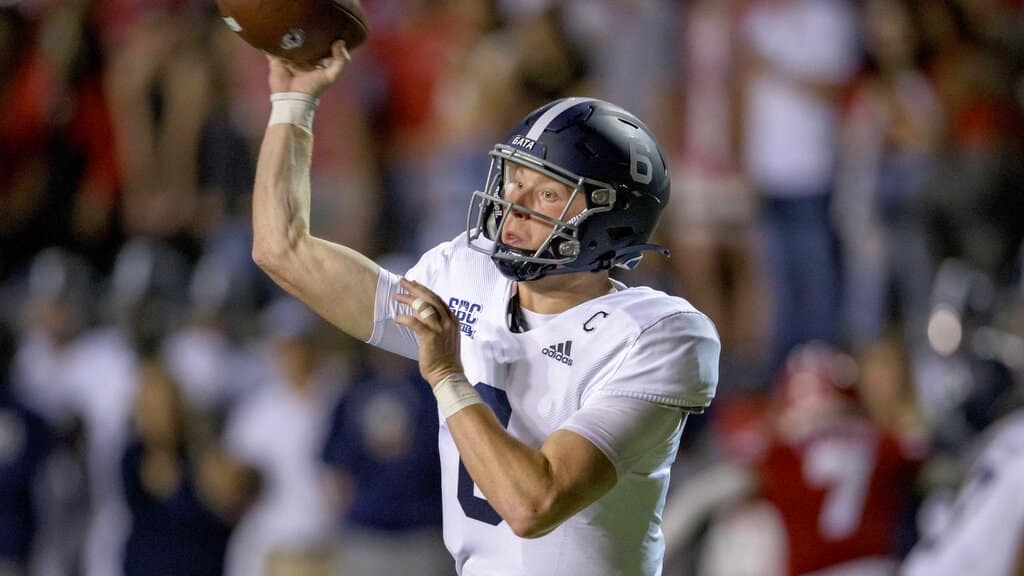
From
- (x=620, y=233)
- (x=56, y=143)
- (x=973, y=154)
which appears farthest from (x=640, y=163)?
(x=56, y=143)

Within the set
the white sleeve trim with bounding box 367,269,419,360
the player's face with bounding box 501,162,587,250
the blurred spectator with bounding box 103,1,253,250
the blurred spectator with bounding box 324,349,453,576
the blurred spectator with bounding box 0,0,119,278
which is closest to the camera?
the player's face with bounding box 501,162,587,250

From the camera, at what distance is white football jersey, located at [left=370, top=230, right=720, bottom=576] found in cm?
266

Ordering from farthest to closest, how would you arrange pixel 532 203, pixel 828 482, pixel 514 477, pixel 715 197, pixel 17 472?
pixel 17 472
pixel 715 197
pixel 828 482
pixel 532 203
pixel 514 477

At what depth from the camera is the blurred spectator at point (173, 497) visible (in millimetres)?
6363

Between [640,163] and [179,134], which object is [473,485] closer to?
[640,163]

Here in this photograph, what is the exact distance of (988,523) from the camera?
4.30m

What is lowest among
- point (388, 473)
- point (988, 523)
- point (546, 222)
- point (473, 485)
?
point (388, 473)

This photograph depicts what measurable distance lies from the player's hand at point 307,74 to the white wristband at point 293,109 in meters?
0.02

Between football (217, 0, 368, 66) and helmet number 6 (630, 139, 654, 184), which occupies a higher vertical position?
football (217, 0, 368, 66)

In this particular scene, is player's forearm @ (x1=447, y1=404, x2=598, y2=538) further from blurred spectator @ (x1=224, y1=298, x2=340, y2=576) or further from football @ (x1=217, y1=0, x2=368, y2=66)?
blurred spectator @ (x1=224, y1=298, x2=340, y2=576)

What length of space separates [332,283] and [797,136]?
4.31m

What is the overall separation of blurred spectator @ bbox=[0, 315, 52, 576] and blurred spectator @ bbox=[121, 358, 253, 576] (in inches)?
30.5

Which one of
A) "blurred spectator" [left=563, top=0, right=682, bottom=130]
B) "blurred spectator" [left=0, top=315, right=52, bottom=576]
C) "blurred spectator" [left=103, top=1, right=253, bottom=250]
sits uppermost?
"blurred spectator" [left=563, top=0, right=682, bottom=130]

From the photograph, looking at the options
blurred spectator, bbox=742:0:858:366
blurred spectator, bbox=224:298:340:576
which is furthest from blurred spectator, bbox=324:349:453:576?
blurred spectator, bbox=742:0:858:366
